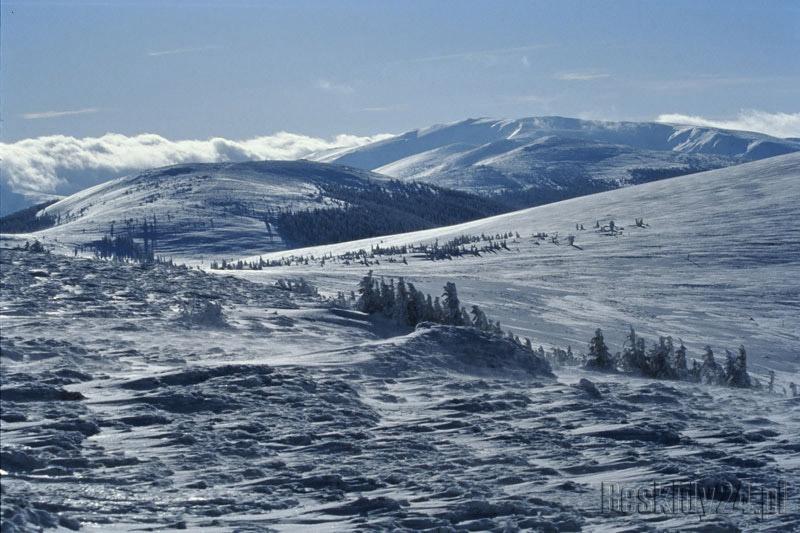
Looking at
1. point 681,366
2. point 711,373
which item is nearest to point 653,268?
point 711,373

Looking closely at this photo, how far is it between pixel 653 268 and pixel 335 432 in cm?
9296

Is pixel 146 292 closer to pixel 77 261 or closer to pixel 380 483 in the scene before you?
pixel 77 261

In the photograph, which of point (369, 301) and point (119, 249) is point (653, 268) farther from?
point (119, 249)

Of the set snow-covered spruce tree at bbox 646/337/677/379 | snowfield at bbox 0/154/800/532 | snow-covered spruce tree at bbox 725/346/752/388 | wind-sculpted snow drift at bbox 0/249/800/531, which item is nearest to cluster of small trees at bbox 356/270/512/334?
snowfield at bbox 0/154/800/532

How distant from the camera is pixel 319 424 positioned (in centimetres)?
2658

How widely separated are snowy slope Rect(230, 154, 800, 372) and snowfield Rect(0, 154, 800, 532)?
17.5 metres

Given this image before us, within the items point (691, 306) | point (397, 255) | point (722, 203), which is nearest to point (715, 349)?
point (691, 306)

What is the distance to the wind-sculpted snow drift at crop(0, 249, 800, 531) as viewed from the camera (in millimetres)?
19266

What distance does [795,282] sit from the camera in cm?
10388

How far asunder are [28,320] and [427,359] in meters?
14.8

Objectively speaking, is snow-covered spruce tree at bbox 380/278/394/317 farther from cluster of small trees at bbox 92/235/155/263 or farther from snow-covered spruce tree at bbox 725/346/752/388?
cluster of small trees at bbox 92/235/155/263

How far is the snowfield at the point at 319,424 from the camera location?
1934 cm

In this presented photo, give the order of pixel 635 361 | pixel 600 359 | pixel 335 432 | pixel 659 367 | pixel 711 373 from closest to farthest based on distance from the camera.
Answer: pixel 335 432
pixel 600 359
pixel 659 367
pixel 635 361
pixel 711 373

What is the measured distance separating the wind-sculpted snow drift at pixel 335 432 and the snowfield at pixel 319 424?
0.26ft
